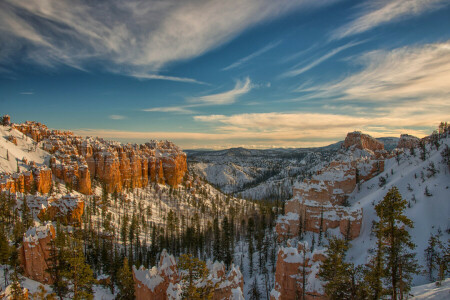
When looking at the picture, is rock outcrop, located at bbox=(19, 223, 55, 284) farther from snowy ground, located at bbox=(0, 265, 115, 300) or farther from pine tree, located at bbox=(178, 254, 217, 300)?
pine tree, located at bbox=(178, 254, 217, 300)

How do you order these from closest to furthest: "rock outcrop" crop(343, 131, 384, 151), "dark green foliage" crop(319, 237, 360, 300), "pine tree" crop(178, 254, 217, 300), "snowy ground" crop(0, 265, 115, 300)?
"pine tree" crop(178, 254, 217, 300), "dark green foliage" crop(319, 237, 360, 300), "snowy ground" crop(0, 265, 115, 300), "rock outcrop" crop(343, 131, 384, 151)

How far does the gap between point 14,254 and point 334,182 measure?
61067 millimetres

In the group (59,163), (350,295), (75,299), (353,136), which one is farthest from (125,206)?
(353,136)

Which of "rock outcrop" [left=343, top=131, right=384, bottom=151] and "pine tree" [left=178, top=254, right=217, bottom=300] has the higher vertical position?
"rock outcrop" [left=343, top=131, right=384, bottom=151]

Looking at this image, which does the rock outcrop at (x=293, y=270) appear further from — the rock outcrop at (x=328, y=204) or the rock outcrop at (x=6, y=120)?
the rock outcrop at (x=6, y=120)

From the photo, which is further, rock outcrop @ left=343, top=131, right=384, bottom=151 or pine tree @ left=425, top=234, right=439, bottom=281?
rock outcrop @ left=343, top=131, right=384, bottom=151

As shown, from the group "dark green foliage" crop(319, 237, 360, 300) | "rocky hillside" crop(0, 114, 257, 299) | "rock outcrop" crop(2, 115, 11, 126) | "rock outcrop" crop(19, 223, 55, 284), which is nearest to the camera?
"dark green foliage" crop(319, 237, 360, 300)

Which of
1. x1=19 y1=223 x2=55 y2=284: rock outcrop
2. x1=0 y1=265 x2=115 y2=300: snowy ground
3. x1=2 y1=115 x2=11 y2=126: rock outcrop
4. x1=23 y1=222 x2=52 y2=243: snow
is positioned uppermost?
x1=2 y1=115 x2=11 y2=126: rock outcrop

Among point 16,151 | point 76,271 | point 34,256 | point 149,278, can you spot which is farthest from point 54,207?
point 76,271

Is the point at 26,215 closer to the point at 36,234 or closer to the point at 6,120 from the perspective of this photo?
the point at 36,234

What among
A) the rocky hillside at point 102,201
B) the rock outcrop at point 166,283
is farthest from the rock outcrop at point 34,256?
the rock outcrop at point 166,283

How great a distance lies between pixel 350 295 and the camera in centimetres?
1659

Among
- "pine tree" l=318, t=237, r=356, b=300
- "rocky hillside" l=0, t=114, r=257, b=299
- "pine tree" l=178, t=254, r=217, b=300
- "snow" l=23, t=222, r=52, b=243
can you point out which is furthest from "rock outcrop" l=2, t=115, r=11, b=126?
"pine tree" l=318, t=237, r=356, b=300

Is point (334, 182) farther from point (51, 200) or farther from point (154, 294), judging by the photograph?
point (51, 200)
